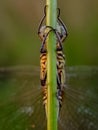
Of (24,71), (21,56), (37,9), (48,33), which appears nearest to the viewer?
(48,33)

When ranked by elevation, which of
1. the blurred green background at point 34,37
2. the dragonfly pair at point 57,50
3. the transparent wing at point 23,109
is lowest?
the transparent wing at point 23,109

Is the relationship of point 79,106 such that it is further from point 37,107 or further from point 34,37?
point 34,37

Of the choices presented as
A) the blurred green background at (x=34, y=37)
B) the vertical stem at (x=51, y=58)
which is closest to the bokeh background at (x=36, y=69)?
the blurred green background at (x=34, y=37)

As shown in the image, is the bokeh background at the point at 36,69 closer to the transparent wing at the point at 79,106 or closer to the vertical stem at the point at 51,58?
the transparent wing at the point at 79,106

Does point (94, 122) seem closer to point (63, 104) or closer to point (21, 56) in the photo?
point (63, 104)

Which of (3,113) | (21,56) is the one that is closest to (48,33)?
(3,113)

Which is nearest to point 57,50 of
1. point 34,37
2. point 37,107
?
point 37,107

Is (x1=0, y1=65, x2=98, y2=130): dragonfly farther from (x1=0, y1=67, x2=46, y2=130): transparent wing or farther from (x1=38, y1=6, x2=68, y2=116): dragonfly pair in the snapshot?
(x1=38, y1=6, x2=68, y2=116): dragonfly pair

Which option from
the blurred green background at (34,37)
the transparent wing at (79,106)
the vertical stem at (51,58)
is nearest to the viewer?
the vertical stem at (51,58)
